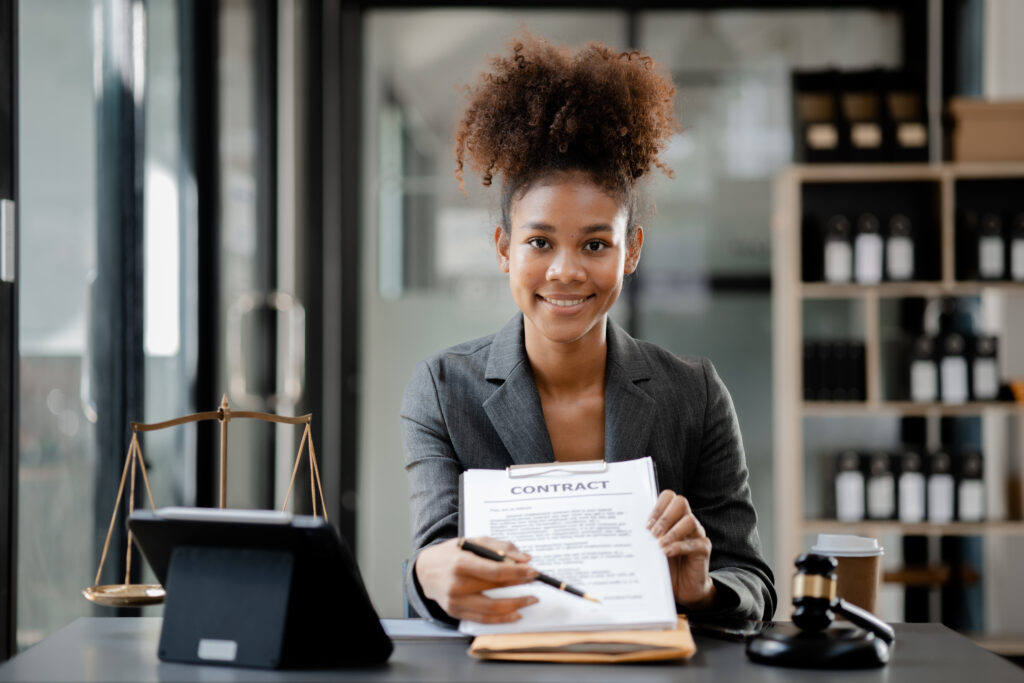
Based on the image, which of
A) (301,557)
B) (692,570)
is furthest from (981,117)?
(301,557)

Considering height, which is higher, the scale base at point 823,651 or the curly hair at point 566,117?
the curly hair at point 566,117

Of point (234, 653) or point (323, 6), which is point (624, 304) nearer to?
point (323, 6)

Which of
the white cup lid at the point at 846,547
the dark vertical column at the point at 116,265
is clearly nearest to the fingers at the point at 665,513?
the white cup lid at the point at 846,547

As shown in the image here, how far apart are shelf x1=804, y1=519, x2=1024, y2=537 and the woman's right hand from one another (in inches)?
114

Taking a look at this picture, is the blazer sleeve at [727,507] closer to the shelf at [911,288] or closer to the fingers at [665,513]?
the fingers at [665,513]

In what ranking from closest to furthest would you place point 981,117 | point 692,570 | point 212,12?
point 692,570, point 212,12, point 981,117

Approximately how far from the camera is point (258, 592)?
1.10m

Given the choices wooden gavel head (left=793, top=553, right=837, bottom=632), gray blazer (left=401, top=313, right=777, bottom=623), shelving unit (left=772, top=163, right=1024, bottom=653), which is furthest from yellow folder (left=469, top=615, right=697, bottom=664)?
shelving unit (left=772, top=163, right=1024, bottom=653)

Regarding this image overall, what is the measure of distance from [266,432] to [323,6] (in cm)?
195

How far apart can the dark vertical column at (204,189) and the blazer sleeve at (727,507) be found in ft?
6.22

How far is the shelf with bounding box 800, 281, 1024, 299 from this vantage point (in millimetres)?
3791

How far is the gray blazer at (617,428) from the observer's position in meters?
1.57

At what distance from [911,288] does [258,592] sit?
324 cm

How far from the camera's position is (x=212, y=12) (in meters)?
3.30
